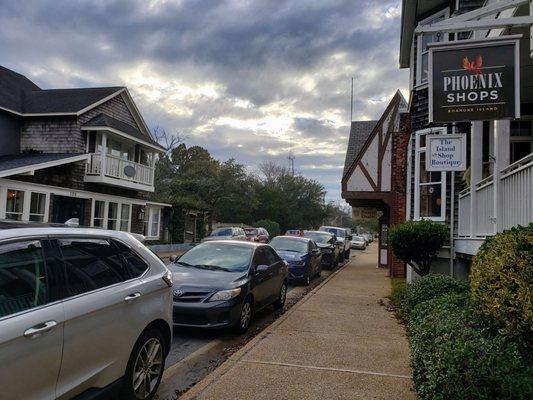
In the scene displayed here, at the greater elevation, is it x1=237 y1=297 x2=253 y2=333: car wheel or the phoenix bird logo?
the phoenix bird logo

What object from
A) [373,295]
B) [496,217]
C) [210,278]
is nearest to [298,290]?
[373,295]

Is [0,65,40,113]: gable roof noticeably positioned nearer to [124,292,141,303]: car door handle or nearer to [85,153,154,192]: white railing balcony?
[85,153,154,192]: white railing balcony

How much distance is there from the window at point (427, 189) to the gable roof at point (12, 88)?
18.7 meters

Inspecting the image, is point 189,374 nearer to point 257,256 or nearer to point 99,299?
point 99,299

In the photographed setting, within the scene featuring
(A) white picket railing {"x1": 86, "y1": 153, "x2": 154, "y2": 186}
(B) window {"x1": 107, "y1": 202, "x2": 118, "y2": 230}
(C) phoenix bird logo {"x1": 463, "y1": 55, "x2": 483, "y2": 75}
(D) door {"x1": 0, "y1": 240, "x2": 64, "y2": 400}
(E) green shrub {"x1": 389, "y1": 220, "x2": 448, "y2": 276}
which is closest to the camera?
(D) door {"x1": 0, "y1": 240, "x2": 64, "y2": 400}

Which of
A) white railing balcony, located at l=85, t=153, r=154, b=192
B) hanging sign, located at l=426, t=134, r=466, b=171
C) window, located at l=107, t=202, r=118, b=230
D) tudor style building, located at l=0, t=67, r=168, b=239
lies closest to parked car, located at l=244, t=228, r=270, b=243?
tudor style building, located at l=0, t=67, r=168, b=239

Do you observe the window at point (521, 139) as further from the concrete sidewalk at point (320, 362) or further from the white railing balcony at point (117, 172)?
the white railing balcony at point (117, 172)

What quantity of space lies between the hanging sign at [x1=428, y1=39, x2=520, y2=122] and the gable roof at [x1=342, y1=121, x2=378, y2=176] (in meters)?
16.0

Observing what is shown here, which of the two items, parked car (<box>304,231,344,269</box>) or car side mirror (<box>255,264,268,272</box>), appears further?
parked car (<box>304,231,344,269</box>)

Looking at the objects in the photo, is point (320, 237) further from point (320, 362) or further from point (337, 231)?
point (320, 362)

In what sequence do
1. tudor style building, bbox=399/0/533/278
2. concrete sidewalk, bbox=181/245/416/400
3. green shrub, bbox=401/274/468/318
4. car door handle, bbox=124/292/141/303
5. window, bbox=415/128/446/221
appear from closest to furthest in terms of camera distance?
car door handle, bbox=124/292/141/303 < concrete sidewalk, bbox=181/245/416/400 < tudor style building, bbox=399/0/533/278 < green shrub, bbox=401/274/468/318 < window, bbox=415/128/446/221

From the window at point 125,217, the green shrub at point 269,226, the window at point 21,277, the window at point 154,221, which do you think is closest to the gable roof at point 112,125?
the window at point 125,217

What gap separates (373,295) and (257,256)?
4.64 meters

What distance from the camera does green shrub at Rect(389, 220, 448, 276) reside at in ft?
33.4
